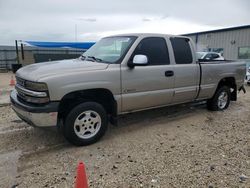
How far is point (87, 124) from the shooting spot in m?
3.83

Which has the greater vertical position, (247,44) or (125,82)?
(247,44)

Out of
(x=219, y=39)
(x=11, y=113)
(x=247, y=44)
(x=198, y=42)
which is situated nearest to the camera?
(x=11, y=113)

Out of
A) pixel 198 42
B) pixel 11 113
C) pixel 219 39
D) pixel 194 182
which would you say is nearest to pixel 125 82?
pixel 194 182

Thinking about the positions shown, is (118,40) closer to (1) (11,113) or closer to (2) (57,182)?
(2) (57,182)

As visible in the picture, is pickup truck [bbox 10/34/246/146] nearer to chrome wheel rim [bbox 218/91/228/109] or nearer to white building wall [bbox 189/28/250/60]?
chrome wheel rim [bbox 218/91/228/109]

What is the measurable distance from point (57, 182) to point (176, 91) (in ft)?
10.2

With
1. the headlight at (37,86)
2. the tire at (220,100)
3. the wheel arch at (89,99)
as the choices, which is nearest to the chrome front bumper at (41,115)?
the wheel arch at (89,99)

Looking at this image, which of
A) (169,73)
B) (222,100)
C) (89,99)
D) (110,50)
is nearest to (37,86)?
(89,99)

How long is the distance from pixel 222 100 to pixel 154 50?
→ 9.94ft

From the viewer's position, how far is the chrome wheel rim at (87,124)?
374cm

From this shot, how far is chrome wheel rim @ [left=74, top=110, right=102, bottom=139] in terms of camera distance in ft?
12.3

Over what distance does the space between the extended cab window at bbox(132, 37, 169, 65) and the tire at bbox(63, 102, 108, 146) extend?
4.52ft

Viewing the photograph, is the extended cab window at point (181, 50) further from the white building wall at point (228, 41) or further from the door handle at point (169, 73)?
the white building wall at point (228, 41)

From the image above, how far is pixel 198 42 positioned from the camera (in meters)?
23.0
